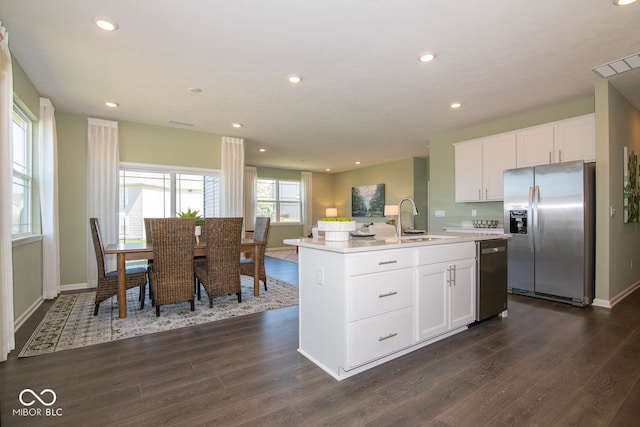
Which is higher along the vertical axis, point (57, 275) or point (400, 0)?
point (400, 0)

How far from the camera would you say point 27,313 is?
11.1 feet

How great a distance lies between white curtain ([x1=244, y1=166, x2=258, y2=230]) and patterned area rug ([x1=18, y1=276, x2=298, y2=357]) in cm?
500

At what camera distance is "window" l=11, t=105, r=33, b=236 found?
3396mm

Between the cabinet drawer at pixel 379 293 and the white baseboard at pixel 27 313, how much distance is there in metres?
3.27

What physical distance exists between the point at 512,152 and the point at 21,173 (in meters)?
6.44

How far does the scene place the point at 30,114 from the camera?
3641 millimetres

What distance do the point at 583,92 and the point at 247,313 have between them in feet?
16.1

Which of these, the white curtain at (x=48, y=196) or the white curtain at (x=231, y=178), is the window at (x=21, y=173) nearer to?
the white curtain at (x=48, y=196)

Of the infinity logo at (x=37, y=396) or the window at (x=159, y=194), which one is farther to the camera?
the window at (x=159, y=194)

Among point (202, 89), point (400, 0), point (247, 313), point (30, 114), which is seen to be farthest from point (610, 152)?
point (30, 114)

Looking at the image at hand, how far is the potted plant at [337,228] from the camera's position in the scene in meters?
2.26

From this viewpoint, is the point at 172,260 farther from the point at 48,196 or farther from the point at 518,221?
the point at 518,221

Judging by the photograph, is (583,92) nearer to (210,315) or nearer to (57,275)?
(210,315)

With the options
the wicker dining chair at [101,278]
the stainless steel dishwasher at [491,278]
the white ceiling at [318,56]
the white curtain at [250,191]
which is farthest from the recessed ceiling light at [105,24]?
the white curtain at [250,191]
